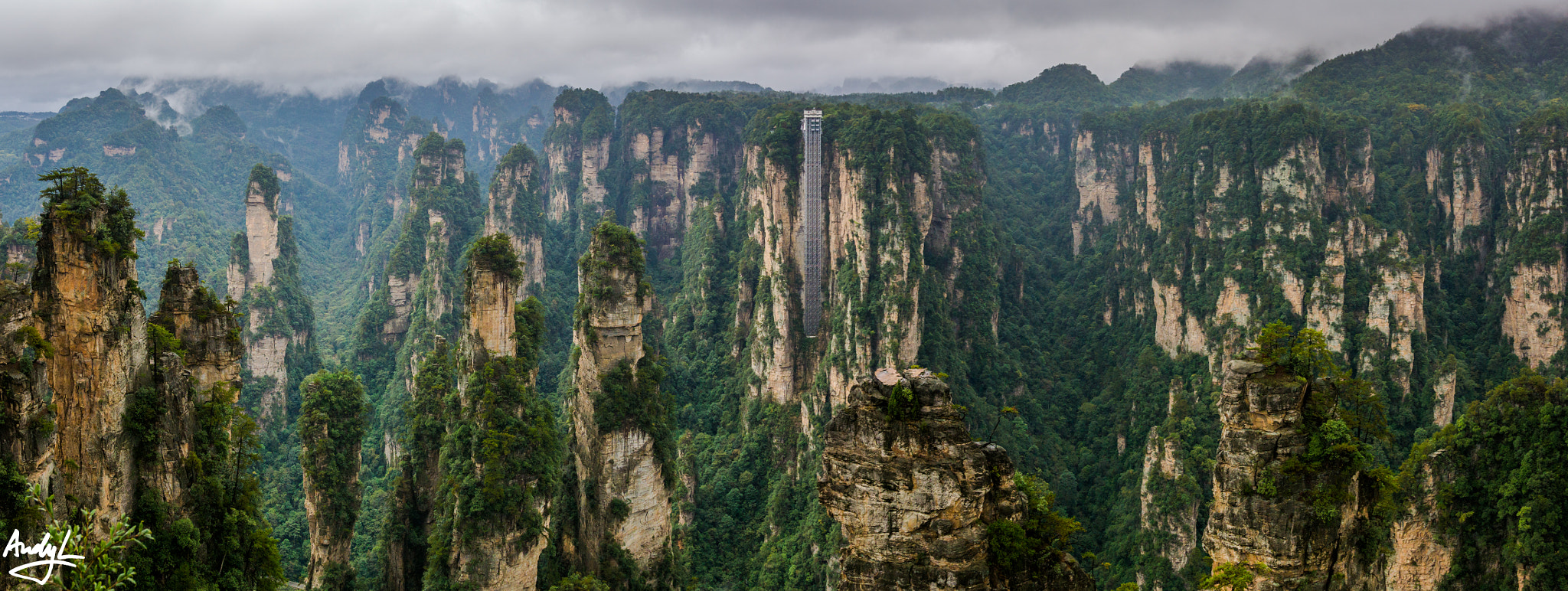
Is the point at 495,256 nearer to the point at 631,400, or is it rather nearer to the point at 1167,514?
the point at 631,400

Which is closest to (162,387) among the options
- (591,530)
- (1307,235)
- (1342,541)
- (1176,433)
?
(591,530)

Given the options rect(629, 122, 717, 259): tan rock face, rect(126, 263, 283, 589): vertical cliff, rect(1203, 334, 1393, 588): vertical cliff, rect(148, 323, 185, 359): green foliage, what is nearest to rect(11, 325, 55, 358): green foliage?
rect(126, 263, 283, 589): vertical cliff

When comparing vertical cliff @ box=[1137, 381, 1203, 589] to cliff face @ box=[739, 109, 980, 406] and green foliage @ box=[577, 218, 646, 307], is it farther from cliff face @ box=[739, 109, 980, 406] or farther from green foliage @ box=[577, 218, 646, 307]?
green foliage @ box=[577, 218, 646, 307]

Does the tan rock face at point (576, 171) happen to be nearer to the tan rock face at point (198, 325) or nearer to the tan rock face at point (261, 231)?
the tan rock face at point (261, 231)

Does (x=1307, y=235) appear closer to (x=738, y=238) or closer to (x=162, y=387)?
(x=738, y=238)

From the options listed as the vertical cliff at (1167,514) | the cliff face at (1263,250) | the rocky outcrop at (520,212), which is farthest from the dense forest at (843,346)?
the rocky outcrop at (520,212)

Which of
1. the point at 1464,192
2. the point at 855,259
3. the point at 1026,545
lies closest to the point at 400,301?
the point at 855,259
